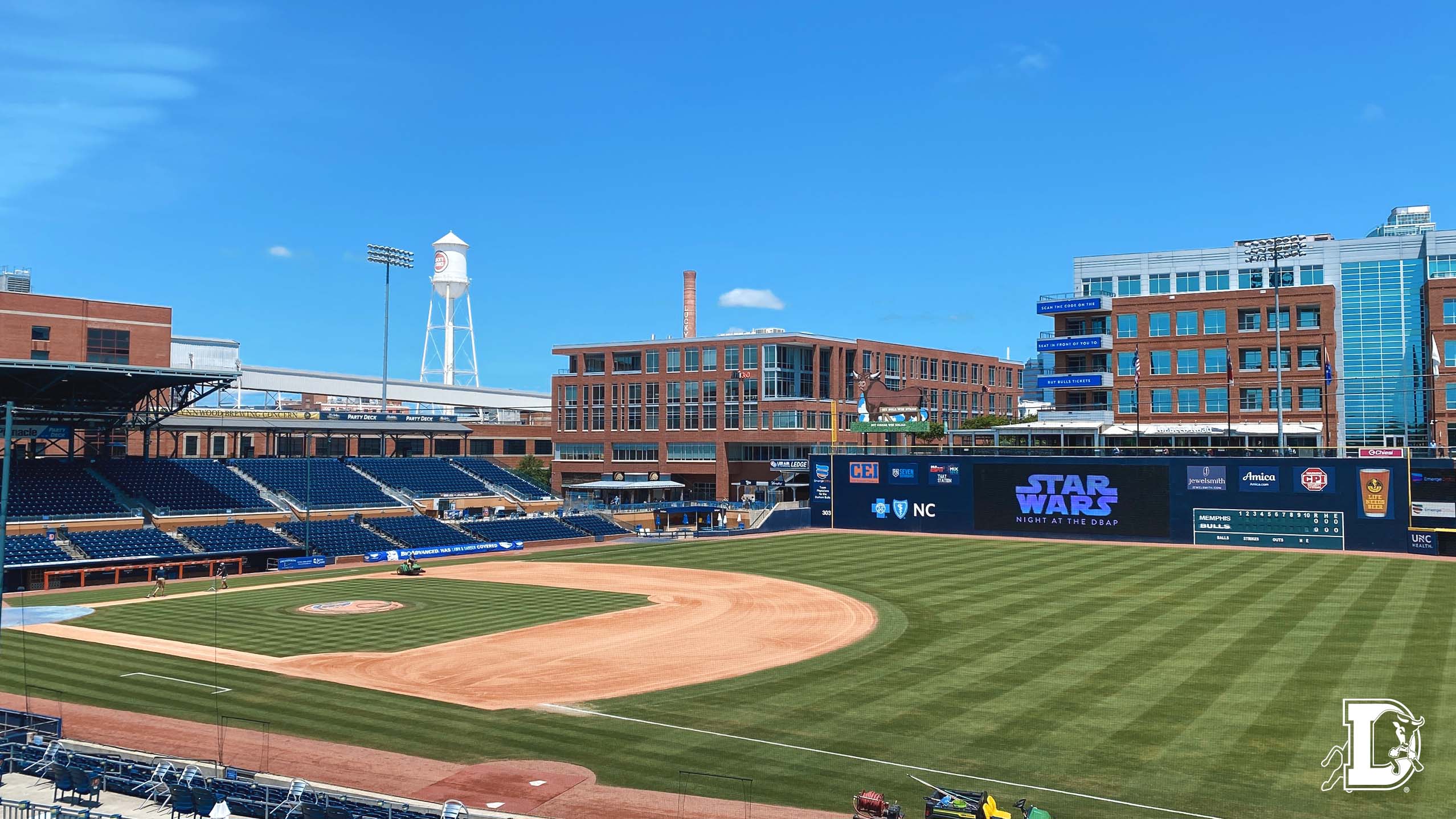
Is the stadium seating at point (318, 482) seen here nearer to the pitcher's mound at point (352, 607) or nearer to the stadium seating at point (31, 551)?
the stadium seating at point (31, 551)

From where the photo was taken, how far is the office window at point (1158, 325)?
96.1 metres

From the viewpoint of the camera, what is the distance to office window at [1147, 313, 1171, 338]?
315 ft

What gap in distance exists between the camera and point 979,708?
1106 inches

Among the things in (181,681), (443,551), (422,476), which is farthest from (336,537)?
(181,681)

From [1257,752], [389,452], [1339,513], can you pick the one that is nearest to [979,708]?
[1257,752]

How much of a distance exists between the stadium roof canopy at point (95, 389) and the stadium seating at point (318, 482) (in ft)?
29.6

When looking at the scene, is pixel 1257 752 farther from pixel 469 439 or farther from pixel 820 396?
pixel 469 439

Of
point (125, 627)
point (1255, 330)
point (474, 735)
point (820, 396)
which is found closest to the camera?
point (474, 735)

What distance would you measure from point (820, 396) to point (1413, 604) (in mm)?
79846

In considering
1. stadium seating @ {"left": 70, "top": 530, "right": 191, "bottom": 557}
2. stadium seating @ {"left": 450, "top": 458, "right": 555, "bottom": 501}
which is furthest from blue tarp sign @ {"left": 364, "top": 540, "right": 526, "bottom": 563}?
stadium seating @ {"left": 450, "top": 458, "right": 555, "bottom": 501}

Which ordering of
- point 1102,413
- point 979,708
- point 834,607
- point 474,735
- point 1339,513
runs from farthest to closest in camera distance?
point 1102,413 < point 1339,513 < point 834,607 < point 979,708 < point 474,735

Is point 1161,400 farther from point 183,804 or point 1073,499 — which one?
point 183,804

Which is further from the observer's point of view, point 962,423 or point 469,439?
point 962,423

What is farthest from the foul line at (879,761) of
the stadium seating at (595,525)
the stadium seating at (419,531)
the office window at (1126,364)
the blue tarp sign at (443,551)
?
the office window at (1126,364)
